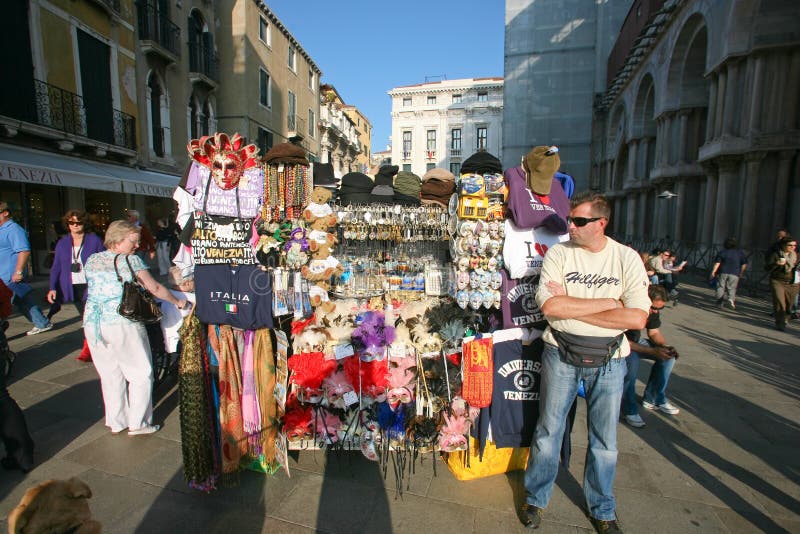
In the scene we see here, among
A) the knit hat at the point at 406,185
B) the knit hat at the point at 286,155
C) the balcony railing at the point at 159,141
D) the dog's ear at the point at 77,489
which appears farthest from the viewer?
the balcony railing at the point at 159,141

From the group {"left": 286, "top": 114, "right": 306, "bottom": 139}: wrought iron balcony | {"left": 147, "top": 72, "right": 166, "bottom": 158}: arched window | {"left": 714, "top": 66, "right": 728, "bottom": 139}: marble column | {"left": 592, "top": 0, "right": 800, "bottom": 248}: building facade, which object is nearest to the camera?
{"left": 592, "top": 0, "right": 800, "bottom": 248}: building facade

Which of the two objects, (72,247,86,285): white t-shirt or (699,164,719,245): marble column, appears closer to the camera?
(72,247,86,285): white t-shirt

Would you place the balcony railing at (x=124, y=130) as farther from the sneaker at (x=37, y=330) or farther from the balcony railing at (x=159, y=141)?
the sneaker at (x=37, y=330)

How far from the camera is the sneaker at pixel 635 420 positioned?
363 centimetres

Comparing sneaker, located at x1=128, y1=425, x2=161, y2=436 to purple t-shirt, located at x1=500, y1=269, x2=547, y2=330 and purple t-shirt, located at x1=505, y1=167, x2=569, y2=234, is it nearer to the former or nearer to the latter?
purple t-shirt, located at x1=500, y1=269, x2=547, y2=330

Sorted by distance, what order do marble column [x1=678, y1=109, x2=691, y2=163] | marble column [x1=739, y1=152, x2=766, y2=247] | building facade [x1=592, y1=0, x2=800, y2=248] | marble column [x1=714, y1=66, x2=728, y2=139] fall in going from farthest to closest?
marble column [x1=678, y1=109, x2=691, y2=163] < marble column [x1=714, y1=66, x2=728, y2=139] < marble column [x1=739, y1=152, x2=766, y2=247] < building facade [x1=592, y1=0, x2=800, y2=248]

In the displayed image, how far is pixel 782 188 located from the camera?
10.8 meters

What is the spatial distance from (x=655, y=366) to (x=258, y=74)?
22097 mm

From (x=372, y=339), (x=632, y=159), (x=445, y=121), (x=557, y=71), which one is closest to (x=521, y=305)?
(x=372, y=339)

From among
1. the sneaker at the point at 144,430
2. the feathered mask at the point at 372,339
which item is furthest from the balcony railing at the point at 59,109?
the feathered mask at the point at 372,339

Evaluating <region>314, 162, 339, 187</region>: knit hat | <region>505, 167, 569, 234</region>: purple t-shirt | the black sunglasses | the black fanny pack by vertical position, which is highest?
<region>314, 162, 339, 187</region>: knit hat

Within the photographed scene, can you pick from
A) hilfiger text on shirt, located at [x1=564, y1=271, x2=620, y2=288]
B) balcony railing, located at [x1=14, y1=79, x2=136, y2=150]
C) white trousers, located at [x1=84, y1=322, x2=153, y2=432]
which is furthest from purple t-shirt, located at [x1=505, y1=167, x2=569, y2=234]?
balcony railing, located at [x1=14, y1=79, x2=136, y2=150]

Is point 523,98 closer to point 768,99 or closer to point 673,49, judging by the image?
point 673,49

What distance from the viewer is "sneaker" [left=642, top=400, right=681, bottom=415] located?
3916 mm
